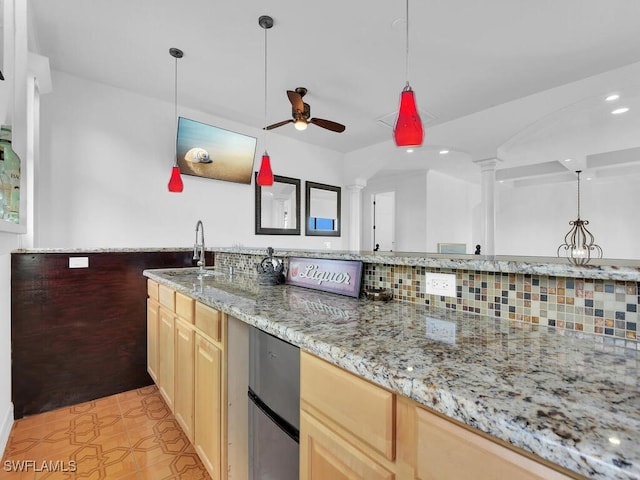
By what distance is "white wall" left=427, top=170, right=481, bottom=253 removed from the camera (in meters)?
6.26

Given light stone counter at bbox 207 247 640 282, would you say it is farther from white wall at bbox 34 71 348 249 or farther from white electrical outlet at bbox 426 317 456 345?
white wall at bbox 34 71 348 249

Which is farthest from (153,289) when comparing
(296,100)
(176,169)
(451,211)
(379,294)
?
(451,211)

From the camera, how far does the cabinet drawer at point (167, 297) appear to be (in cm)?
183

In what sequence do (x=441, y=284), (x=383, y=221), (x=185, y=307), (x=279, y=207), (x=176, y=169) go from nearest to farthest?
(x=441, y=284)
(x=185, y=307)
(x=176, y=169)
(x=279, y=207)
(x=383, y=221)

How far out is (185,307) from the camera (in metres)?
1.64

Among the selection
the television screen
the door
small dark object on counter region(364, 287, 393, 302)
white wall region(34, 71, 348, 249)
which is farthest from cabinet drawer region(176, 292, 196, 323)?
the door

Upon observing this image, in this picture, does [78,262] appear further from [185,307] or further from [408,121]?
[408,121]

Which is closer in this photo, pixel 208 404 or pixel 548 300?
pixel 548 300

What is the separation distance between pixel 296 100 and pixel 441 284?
2189mm

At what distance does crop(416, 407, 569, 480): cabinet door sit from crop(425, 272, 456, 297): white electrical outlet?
624 millimetres

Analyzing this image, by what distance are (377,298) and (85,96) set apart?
3239 mm

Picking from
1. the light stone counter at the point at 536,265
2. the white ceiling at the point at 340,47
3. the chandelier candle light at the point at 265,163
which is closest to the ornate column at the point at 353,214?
the white ceiling at the point at 340,47

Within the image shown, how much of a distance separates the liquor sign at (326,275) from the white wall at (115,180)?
2124mm

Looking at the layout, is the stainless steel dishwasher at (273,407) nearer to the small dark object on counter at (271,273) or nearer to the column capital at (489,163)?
the small dark object on counter at (271,273)
